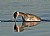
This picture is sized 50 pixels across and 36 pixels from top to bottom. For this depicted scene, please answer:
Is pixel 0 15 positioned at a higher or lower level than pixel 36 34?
lower

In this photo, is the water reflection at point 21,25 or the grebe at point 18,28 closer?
the grebe at point 18,28

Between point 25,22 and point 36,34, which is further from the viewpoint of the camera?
point 25,22

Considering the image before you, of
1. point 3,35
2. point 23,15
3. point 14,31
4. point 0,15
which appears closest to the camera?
point 3,35

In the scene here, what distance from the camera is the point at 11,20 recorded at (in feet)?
25.5

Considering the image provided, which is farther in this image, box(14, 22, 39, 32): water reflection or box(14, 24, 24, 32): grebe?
box(14, 22, 39, 32): water reflection

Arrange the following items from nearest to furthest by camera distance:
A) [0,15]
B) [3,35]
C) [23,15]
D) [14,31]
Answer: [3,35], [14,31], [23,15], [0,15]

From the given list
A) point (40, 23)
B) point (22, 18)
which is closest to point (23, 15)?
point (22, 18)

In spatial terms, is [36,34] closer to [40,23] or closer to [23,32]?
[23,32]

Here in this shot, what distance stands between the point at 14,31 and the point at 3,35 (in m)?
0.45

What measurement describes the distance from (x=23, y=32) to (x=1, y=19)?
1.54m

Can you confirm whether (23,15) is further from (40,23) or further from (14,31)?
(14,31)

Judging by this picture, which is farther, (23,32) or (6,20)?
(6,20)

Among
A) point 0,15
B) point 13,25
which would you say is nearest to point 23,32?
point 13,25

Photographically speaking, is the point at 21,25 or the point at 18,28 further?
the point at 21,25
